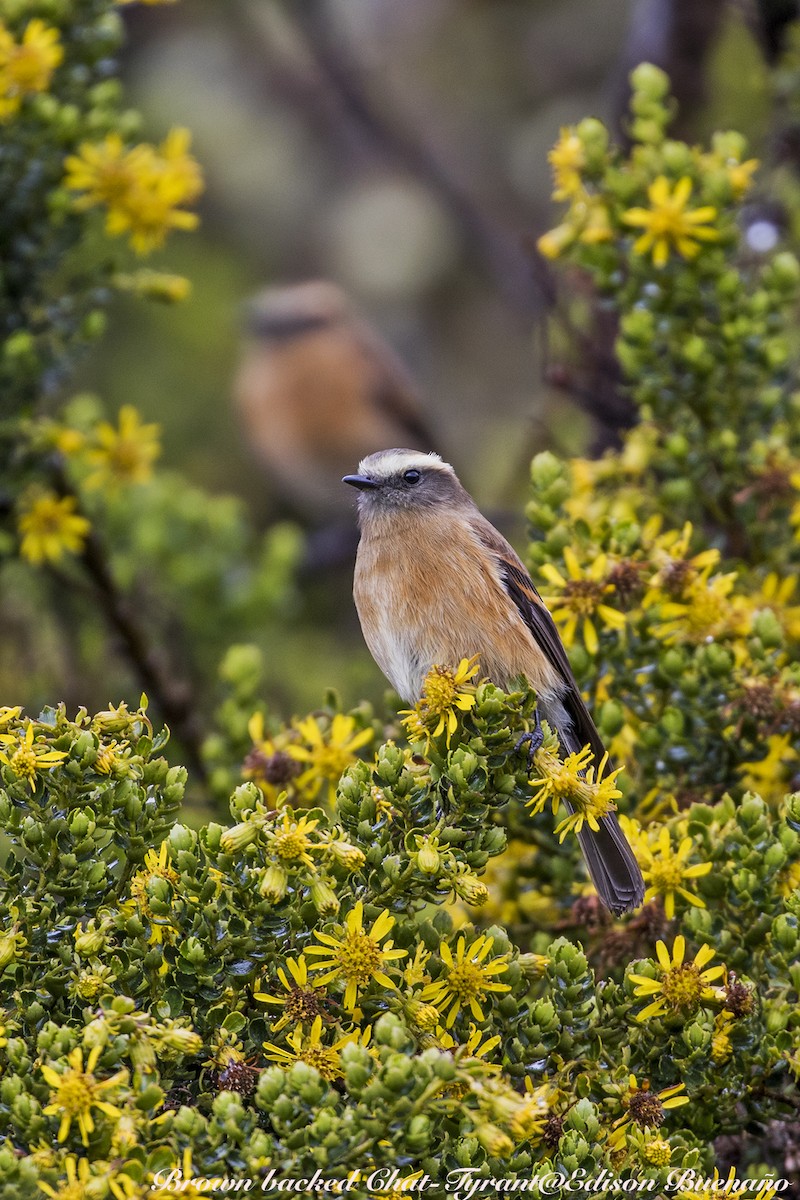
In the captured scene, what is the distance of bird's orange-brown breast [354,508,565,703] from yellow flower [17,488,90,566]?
1.43 meters

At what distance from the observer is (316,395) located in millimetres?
11031

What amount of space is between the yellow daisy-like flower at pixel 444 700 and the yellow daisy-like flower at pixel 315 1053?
0.69 m

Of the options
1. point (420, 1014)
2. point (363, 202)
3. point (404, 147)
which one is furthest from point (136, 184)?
point (363, 202)

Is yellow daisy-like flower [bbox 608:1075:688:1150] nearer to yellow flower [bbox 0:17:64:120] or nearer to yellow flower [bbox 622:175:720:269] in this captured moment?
yellow flower [bbox 622:175:720:269]

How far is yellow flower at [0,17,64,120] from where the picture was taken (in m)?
4.49

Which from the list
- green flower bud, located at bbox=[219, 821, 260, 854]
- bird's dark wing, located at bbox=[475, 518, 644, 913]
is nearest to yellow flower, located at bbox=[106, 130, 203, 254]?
bird's dark wing, located at bbox=[475, 518, 644, 913]

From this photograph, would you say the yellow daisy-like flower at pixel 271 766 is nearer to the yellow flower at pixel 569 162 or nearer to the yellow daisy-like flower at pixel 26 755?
the yellow daisy-like flower at pixel 26 755

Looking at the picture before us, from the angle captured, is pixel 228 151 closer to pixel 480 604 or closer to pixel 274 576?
pixel 274 576

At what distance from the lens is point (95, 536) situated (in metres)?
5.59

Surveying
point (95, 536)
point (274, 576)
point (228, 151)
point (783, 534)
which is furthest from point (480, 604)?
point (228, 151)

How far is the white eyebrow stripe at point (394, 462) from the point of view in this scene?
14.3 ft

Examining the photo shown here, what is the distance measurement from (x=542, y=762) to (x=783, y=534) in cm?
187

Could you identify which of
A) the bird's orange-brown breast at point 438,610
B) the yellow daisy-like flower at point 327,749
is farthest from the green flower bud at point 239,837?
Answer: the bird's orange-brown breast at point 438,610

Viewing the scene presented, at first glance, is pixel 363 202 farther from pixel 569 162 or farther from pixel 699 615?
pixel 699 615
